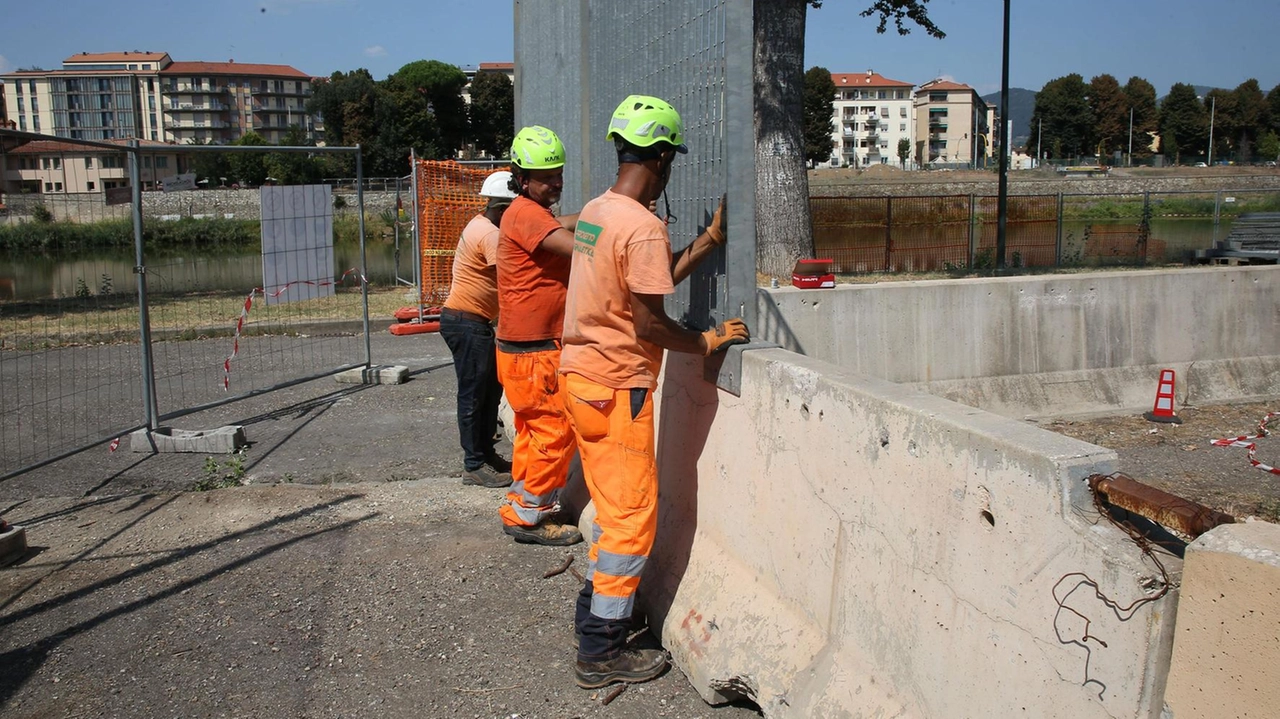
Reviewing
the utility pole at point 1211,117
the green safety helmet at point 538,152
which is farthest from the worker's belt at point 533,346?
the utility pole at point 1211,117

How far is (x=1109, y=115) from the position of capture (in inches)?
4375

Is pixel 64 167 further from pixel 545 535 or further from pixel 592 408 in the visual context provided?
pixel 592 408

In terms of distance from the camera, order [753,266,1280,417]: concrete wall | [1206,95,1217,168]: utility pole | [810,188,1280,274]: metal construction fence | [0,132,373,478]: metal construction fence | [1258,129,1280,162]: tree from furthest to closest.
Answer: [1206,95,1217,168]: utility pole
[1258,129,1280,162]: tree
[810,188,1280,274]: metal construction fence
[753,266,1280,417]: concrete wall
[0,132,373,478]: metal construction fence

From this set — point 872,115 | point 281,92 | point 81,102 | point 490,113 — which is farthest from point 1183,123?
point 81,102

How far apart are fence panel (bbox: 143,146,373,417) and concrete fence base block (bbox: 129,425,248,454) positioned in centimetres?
89

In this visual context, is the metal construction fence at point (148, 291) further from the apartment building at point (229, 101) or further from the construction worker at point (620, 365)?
the apartment building at point (229, 101)

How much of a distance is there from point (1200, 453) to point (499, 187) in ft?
19.4

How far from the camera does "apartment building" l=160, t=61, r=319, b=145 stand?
13112 cm

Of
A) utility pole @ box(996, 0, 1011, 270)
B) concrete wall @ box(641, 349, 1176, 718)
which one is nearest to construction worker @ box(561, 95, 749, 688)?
concrete wall @ box(641, 349, 1176, 718)

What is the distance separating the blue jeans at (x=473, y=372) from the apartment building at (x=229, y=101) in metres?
134

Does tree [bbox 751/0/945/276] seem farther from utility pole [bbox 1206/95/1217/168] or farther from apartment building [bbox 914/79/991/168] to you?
apartment building [bbox 914/79/991/168]

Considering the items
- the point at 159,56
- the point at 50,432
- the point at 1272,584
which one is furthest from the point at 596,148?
the point at 159,56

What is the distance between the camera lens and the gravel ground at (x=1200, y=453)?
6.73 metres

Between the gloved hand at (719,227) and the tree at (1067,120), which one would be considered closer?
the gloved hand at (719,227)
